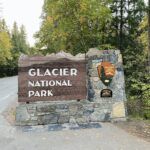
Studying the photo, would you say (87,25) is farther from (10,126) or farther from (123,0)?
(10,126)

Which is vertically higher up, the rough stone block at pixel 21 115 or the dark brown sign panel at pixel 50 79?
the dark brown sign panel at pixel 50 79

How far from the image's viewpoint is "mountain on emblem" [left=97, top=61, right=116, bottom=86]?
10.6 metres

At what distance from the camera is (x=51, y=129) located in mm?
9414

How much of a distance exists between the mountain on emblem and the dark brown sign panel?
51 cm

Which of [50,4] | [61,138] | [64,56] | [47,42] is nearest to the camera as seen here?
[61,138]

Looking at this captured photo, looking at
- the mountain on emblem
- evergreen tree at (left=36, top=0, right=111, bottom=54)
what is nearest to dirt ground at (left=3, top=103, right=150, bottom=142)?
the mountain on emblem

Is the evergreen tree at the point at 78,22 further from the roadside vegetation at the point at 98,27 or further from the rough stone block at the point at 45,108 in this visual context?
the rough stone block at the point at 45,108

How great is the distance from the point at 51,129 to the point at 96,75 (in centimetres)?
235

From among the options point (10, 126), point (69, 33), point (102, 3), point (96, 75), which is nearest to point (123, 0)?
point (102, 3)

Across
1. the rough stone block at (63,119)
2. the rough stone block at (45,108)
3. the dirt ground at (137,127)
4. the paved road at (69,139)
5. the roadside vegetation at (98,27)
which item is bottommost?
the paved road at (69,139)

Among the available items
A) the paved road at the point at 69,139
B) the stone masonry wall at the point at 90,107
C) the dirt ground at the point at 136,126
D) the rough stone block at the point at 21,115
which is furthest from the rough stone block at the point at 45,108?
the dirt ground at the point at 136,126

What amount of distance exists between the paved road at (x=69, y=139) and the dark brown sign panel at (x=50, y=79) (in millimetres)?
1138

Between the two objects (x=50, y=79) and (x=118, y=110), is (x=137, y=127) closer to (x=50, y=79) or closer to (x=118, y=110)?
(x=118, y=110)

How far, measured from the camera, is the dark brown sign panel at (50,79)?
33.7ft
